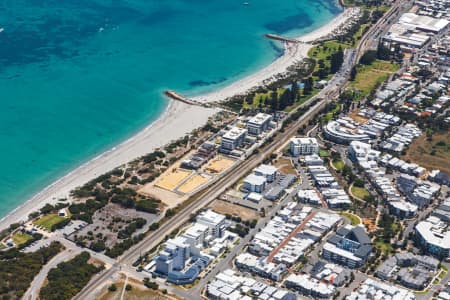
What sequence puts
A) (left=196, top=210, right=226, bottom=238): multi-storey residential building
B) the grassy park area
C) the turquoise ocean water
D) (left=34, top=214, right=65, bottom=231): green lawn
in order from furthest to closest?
the turquoise ocean water → the grassy park area → (left=34, top=214, right=65, bottom=231): green lawn → (left=196, top=210, right=226, bottom=238): multi-storey residential building

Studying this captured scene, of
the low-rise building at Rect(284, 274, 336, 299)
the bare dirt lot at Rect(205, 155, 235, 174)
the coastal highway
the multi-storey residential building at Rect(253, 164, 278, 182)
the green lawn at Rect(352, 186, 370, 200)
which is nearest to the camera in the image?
the low-rise building at Rect(284, 274, 336, 299)

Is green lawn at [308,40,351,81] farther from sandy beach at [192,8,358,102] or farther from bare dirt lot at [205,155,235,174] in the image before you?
bare dirt lot at [205,155,235,174]

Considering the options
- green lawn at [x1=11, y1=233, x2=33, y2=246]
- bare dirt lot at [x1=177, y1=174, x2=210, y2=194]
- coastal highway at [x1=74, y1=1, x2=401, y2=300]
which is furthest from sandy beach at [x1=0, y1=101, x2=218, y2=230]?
coastal highway at [x1=74, y1=1, x2=401, y2=300]

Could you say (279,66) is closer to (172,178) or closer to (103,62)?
(103,62)

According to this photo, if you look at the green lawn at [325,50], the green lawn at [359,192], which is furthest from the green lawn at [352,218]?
the green lawn at [325,50]

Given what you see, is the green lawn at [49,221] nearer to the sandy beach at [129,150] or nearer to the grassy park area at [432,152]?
the sandy beach at [129,150]

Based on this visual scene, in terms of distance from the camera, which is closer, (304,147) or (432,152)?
(304,147)

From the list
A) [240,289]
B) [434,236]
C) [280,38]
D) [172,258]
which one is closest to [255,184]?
[172,258]

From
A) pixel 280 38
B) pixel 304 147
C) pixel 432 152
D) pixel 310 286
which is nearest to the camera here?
pixel 310 286
